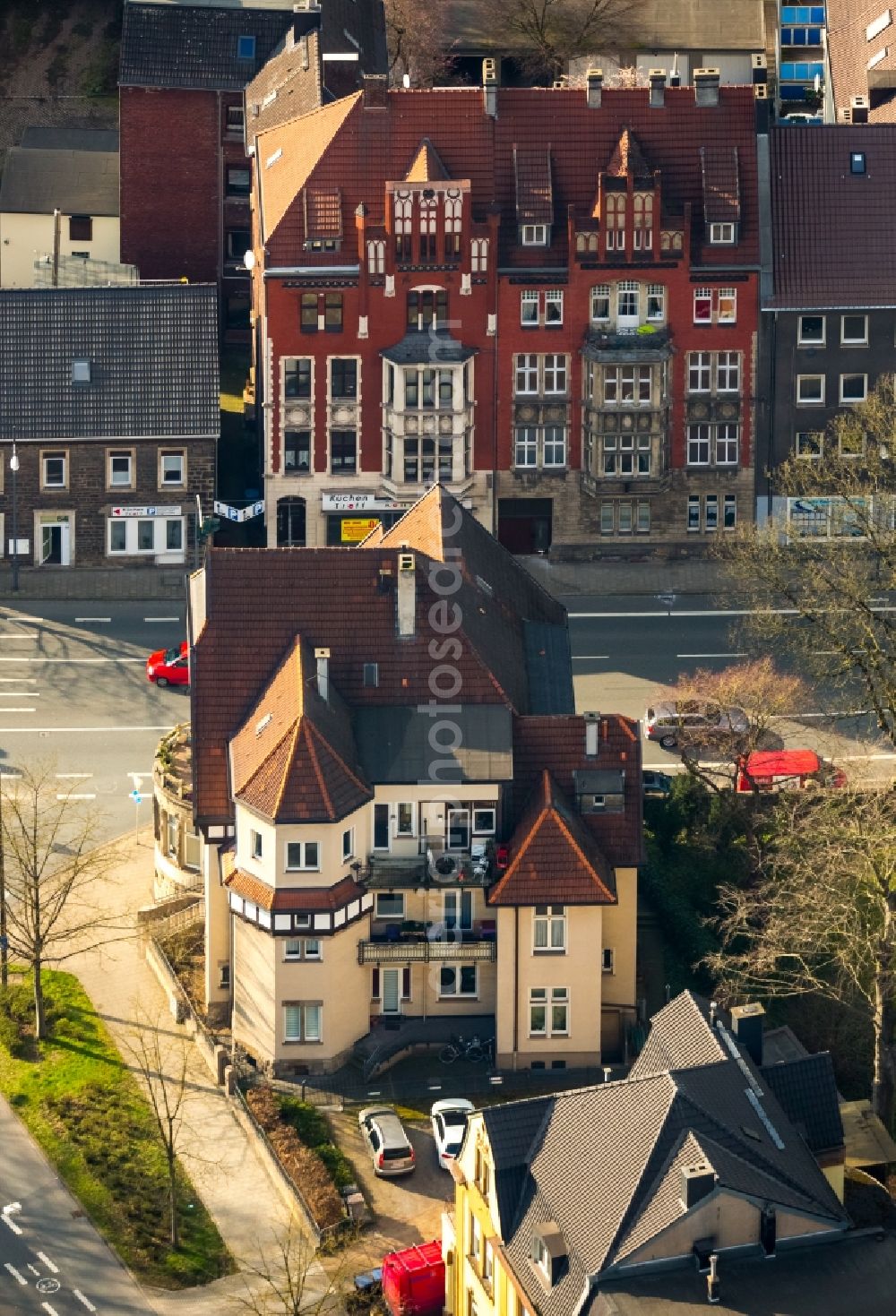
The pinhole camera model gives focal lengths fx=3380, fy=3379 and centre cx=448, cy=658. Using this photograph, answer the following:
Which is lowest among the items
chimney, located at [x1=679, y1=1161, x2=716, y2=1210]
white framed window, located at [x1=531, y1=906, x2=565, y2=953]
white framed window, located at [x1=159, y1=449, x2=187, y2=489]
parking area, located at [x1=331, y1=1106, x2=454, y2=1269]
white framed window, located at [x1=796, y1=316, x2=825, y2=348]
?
parking area, located at [x1=331, y1=1106, x2=454, y2=1269]

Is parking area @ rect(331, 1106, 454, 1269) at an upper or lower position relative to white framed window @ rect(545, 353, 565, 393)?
lower

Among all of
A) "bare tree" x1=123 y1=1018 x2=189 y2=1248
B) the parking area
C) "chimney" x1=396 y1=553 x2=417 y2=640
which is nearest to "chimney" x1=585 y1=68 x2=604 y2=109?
"chimney" x1=396 y1=553 x2=417 y2=640

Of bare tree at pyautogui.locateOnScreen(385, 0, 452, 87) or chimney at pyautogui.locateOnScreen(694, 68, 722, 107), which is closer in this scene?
chimney at pyautogui.locateOnScreen(694, 68, 722, 107)

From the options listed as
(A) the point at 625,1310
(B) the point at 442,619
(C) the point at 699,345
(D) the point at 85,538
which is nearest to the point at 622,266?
(C) the point at 699,345

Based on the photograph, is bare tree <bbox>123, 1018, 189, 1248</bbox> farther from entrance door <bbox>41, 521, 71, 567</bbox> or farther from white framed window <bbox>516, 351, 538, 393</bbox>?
white framed window <bbox>516, 351, 538, 393</bbox>

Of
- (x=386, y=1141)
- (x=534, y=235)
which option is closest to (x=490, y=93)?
(x=534, y=235)
